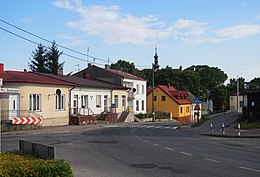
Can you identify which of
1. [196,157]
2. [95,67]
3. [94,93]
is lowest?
[196,157]

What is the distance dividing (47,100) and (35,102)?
1.49 metres

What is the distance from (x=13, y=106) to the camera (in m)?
34.4

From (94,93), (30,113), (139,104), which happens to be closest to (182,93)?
(139,104)

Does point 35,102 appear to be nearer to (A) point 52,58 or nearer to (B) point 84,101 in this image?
(B) point 84,101

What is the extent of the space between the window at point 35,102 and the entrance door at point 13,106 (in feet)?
5.04

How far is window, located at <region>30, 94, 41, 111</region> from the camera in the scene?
36.0 m

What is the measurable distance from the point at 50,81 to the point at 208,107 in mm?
76827

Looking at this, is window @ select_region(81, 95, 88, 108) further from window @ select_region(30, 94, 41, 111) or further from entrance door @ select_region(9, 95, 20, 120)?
entrance door @ select_region(9, 95, 20, 120)

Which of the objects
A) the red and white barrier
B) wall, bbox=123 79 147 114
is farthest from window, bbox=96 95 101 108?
the red and white barrier

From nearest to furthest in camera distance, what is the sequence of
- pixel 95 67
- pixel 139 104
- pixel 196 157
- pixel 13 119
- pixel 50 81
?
pixel 196 157 → pixel 13 119 → pixel 50 81 → pixel 95 67 → pixel 139 104

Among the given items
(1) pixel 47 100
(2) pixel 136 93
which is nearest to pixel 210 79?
(2) pixel 136 93

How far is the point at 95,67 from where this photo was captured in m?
63.2

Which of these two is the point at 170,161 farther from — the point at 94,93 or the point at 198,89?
the point at 198,89

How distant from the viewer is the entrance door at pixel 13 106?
111ft
